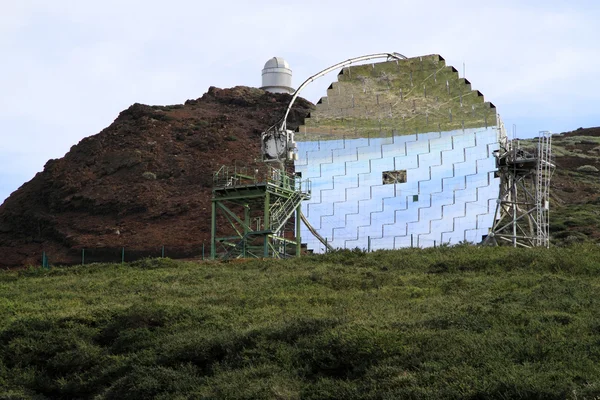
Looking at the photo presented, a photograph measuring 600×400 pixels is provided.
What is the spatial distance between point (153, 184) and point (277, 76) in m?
22.9

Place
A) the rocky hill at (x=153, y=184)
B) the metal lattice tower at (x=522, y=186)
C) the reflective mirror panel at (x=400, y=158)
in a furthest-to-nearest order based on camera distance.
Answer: the rocky hill at (x=153, y=184), the metal lattice tower at (x=522, y=186), the reflective mirror panel at (x=400, y=158)

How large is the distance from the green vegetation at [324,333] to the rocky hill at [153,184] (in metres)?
32.9

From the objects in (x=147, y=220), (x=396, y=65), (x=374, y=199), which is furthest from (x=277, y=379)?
(x=147, y=220)

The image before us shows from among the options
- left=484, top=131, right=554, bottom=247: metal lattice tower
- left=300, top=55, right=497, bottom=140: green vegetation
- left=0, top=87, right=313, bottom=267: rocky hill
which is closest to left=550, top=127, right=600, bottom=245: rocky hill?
left=484, top=131, right=554, bottom=247: metal lattice tower

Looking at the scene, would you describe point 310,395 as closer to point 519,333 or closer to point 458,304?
point 519,333

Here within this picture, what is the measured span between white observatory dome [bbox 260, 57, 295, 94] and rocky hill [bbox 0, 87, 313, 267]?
0.89 metres

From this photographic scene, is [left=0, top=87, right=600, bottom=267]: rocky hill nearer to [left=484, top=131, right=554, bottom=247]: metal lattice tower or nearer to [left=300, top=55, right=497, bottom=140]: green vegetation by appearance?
[left=484, top=131, right=554, bottom=247]: metal lattice tower

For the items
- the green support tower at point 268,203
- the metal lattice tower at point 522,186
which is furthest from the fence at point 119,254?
the metal lattice tower at point 522,186

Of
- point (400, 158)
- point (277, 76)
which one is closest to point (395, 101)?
point (400, 158)

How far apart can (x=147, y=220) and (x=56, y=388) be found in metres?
57.7

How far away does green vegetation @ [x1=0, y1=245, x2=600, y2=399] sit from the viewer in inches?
840

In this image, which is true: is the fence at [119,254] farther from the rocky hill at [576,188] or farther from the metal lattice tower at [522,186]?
the metal lattice tower at [522,186]

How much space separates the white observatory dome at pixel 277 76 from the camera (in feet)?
344

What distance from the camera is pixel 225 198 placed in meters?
50.6
